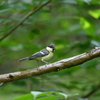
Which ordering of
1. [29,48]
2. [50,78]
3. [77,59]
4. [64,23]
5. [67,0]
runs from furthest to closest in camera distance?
[64,23]
[29,48]
[50,78]
[67,0]
[77,59]

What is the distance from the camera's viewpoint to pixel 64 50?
324cm

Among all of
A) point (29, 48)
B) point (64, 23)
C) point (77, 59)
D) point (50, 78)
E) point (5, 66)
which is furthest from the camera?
point (5, 66)

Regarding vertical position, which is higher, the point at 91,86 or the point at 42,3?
the point at 42,3

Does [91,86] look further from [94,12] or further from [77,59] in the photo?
[77,59]

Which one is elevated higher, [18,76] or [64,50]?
[18,76]

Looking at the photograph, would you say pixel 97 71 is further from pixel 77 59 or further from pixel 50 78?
pixel 77 59

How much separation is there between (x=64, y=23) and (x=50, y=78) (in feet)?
5.51

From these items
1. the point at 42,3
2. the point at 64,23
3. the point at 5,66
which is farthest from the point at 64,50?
the point at 5,66

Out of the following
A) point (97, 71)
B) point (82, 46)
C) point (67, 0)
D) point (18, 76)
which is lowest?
point (97, 71)

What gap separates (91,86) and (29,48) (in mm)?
768

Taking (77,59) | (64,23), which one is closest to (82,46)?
(77,59)

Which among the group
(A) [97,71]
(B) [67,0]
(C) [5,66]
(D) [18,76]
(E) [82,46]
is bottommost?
(C) [5,66]

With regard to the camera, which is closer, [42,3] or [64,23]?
[42,3]

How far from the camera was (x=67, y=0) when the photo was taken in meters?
2.49
